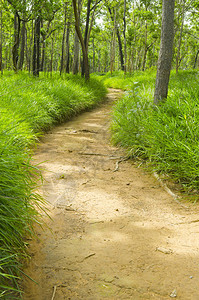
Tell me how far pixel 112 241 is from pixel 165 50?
3402 millimetres

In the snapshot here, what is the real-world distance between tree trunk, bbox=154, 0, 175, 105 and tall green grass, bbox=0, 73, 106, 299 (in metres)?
2.26

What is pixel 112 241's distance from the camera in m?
2.27

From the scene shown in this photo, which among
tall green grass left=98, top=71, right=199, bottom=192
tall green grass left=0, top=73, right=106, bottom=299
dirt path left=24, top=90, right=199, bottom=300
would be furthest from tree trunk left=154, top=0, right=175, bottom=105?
tall green grass left=0, top=73, right=106, bottom=299

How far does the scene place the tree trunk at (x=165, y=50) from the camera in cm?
427

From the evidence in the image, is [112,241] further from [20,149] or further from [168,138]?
[168,138]

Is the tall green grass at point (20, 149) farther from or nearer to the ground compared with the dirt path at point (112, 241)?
farther from the ground

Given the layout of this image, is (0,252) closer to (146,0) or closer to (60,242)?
(60,242)

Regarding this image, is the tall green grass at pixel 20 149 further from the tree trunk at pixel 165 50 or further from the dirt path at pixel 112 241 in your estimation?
the tree trunk at pixel 165 50

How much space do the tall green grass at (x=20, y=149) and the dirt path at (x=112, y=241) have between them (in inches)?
6.8

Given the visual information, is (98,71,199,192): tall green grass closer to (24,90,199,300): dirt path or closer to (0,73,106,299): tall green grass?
(24,90,199,300): dirt path

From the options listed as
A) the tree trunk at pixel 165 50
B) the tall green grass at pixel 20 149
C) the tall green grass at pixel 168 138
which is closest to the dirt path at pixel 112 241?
the tall green grass at pixel 20 149

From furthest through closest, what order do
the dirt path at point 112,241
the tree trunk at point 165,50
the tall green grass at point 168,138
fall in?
the tree trunk at point 165,50
the tall green grass at point 168,138
the dirt path at point 112,241

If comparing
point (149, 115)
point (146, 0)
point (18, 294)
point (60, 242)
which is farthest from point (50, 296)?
point (146, 0)

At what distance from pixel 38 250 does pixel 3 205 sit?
523mm
